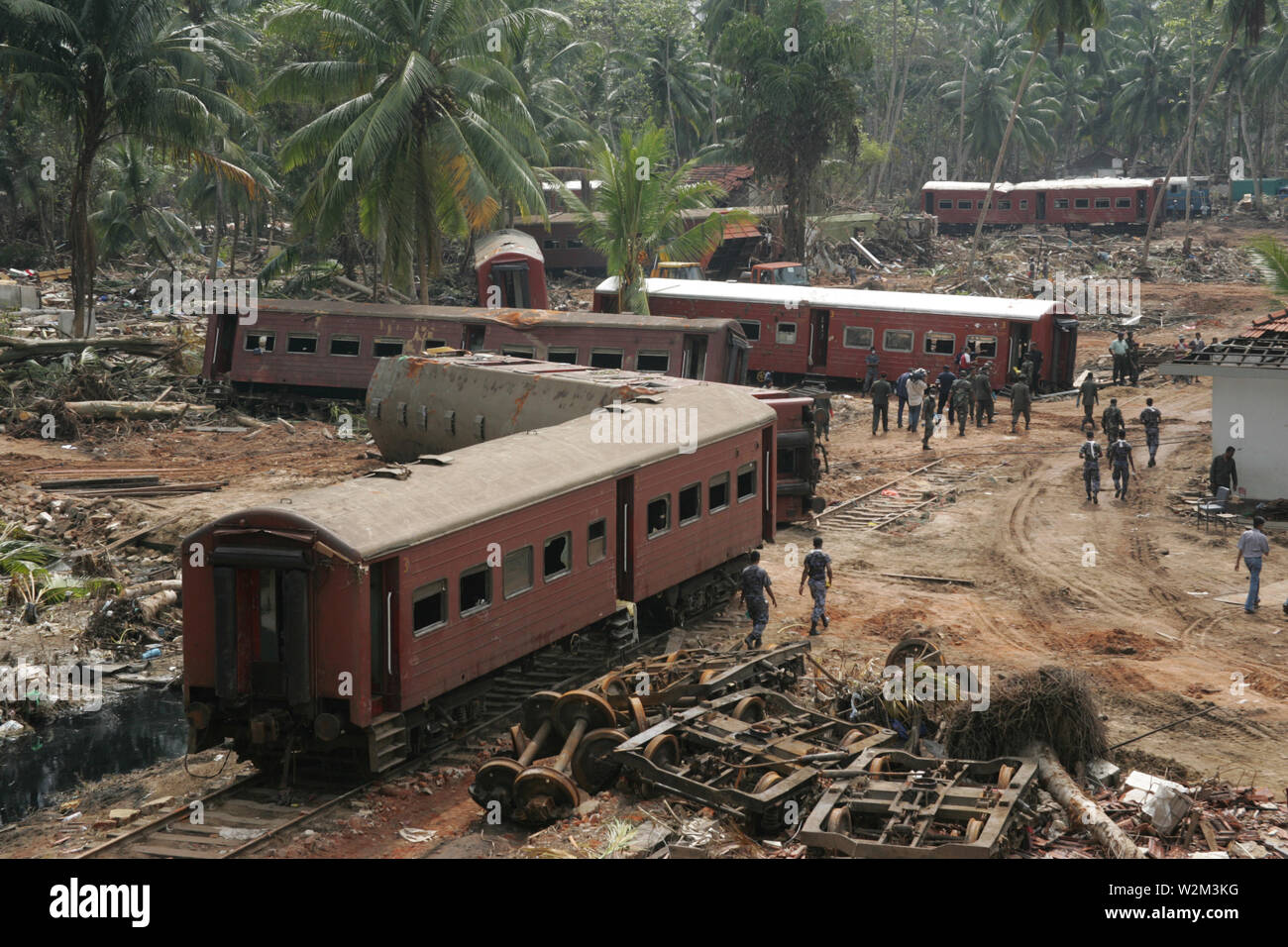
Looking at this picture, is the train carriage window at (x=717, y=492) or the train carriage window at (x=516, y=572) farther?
the train carriage window at (x=717, y=492)

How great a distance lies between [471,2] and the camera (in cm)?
3362

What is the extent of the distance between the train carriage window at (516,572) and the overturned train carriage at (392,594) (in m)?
0.03

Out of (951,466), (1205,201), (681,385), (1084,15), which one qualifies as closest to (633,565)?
(681,385)

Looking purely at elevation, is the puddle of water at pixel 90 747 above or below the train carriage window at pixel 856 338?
below

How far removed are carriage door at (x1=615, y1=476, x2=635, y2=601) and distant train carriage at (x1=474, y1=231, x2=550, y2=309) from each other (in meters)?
27.7

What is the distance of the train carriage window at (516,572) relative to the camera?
15.2 meters

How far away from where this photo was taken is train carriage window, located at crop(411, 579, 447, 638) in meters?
13.7

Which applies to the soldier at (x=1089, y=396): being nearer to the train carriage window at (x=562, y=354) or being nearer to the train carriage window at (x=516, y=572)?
the train carriage window at (x=562, y=354)

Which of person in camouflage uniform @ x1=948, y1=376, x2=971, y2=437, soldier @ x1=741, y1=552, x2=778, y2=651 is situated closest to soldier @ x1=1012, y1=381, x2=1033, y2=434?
person in camouflage uniform @ x1=948, y1=376, x2=971, y2=437

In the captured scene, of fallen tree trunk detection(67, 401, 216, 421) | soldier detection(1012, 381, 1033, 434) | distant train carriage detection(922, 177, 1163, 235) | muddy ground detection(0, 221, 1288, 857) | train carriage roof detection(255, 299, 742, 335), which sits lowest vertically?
muddy ground detection(0, 221, 1288, 857)

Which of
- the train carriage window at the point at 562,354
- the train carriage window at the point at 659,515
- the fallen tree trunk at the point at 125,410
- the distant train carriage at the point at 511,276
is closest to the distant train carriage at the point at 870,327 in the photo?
the distant train carriage at the point at 511,276

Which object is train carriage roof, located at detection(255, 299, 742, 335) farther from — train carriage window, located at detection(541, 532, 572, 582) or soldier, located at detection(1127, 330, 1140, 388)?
train carriage window, located at detection(541, 532, 572, 582)

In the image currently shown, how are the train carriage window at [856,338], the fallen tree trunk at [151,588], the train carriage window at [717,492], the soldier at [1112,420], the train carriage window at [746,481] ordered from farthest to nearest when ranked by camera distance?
the train carriage window at [856,338] → the soldier at [1112,420] → the train carriage window at [746,481] → the fallen tree trunk at [151,588] → the train carriage window at [717,492]
